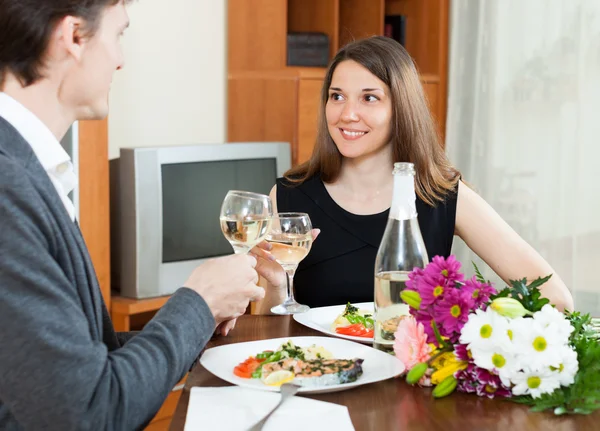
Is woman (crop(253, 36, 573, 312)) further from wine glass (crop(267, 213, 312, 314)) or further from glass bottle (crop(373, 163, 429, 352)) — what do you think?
glass bottle (crop(373, 163, 429, 352))

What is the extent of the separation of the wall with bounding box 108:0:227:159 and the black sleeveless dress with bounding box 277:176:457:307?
1653mm

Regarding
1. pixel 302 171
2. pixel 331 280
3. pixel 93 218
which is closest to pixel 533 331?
pixel 331 280

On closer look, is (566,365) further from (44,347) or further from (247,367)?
(44,347)

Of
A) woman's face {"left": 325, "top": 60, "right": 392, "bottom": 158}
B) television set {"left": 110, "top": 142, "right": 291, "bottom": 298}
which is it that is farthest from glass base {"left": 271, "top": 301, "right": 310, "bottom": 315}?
television set {"left": 110, "top": 142, "right": 291, "bottom": 298}

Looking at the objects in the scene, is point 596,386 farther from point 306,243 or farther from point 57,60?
point 57,60

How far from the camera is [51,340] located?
1.00 m

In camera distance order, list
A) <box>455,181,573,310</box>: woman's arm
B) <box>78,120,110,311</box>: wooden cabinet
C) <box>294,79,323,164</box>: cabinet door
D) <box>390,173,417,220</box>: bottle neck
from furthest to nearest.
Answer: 1. <box>294,79,323,164</box>: cabinet door
2. <box>78,120,110,311</box>: wooden cabinet
3. <box>455,181,573,310</box>: woman's arm
4. <box>390,173,417,220</box>: bottle neck

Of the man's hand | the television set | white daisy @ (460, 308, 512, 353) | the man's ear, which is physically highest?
the man's ear

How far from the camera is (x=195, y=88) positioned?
3992 millimetres

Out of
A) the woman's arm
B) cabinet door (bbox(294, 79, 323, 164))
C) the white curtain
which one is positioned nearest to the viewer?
the woman's arm

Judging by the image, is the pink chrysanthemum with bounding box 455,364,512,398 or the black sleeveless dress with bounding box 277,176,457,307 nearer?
the pink chrysanthemum with bounding box 455,364,512,398

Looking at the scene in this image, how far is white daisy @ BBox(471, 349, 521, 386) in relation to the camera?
1.16 metres

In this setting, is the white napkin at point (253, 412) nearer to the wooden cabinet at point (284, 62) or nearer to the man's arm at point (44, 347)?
the man's arm at point (44, 347)

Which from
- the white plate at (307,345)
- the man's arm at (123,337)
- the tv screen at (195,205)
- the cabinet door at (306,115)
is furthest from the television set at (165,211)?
the white plate at (307,345)
